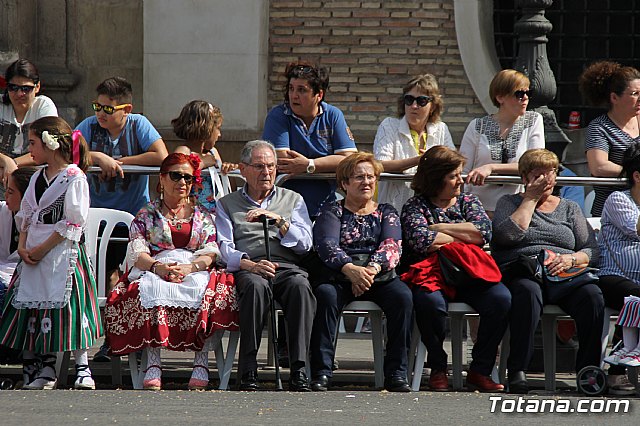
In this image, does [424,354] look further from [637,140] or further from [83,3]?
[83,3]

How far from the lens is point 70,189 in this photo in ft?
28.8

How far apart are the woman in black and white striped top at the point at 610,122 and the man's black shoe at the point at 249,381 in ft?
9.23

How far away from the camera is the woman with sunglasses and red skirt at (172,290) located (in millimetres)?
8727

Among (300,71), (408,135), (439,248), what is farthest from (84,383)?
(408,135)

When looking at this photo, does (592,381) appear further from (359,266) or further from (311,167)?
(311,167)

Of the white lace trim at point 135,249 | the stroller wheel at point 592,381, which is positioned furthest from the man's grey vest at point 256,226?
the stroller wheel at point 592,381

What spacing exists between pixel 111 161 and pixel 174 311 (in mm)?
1358

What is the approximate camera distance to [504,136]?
32.5 ft

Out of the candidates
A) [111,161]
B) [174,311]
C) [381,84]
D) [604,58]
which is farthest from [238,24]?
[174,311]

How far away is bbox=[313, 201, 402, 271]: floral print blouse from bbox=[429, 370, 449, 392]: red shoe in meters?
0.72

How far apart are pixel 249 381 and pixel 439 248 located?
4.84 ft

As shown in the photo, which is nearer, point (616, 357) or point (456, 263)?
point (616, 357)

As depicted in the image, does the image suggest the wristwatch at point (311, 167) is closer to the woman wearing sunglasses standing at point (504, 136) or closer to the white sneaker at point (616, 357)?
the woman wearing sunglasses standing at point (504, 136)

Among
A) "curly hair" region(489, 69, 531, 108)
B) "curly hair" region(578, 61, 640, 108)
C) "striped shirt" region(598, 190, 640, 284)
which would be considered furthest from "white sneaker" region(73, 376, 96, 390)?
"curly hair" region(578, 61, 640, 108)
